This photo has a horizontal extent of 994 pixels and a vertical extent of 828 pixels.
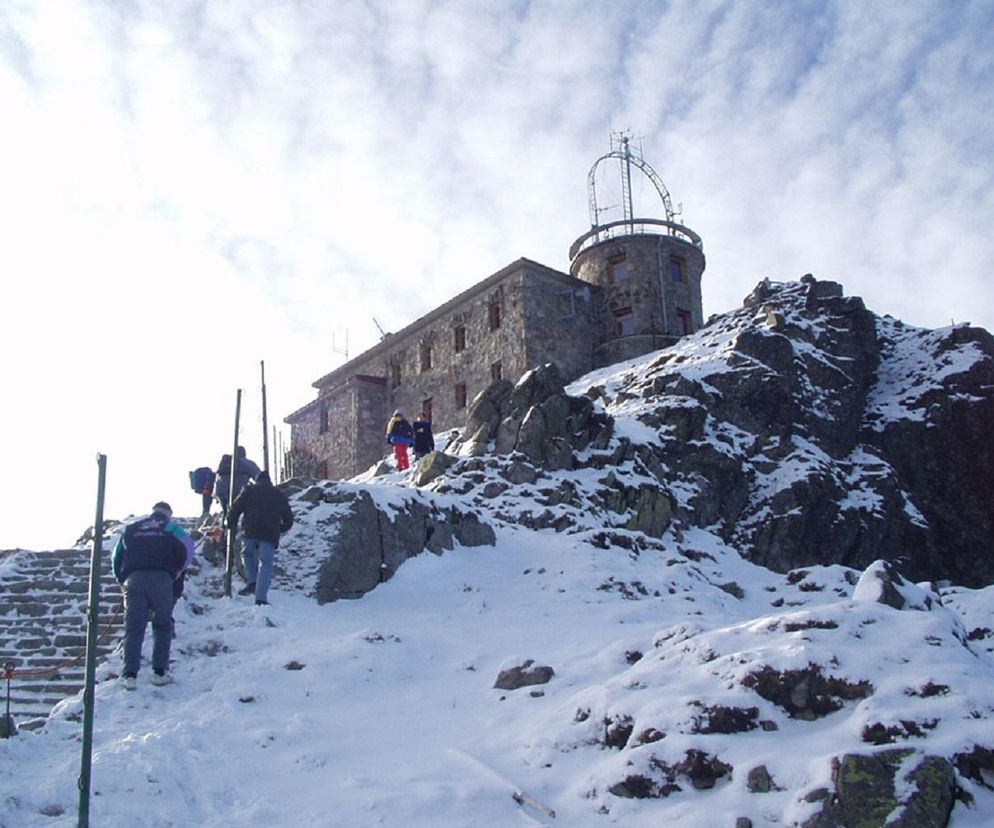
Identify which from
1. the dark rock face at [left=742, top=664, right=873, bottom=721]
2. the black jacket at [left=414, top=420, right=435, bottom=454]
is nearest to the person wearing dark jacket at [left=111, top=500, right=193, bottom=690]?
the dark rock face at [left=742, top=664, right=873, bottom=721]

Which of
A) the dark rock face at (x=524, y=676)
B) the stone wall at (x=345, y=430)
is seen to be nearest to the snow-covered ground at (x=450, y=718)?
the dark rock face at (x=524, y=676)

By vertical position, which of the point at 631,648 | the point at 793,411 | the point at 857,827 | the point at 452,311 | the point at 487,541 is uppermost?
the point at 452,311

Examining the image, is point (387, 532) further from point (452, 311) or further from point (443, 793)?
point (452, 311)

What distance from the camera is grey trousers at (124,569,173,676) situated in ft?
32.7

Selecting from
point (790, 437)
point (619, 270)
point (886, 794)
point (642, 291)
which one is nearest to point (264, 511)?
point (886, 794)

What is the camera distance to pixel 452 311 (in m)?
41.7

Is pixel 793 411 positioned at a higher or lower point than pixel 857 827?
higher

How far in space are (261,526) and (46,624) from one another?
2.97m

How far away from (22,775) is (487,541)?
10.7 meters

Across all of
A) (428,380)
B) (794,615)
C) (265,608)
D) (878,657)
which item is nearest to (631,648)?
(794,615)

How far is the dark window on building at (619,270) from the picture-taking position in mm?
40156

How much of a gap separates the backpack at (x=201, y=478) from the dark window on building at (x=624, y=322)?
23.2 meters

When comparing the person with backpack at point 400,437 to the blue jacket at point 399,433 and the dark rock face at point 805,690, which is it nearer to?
the blue jacket at point 399,433

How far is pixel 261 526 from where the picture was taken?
1334 centimetres
